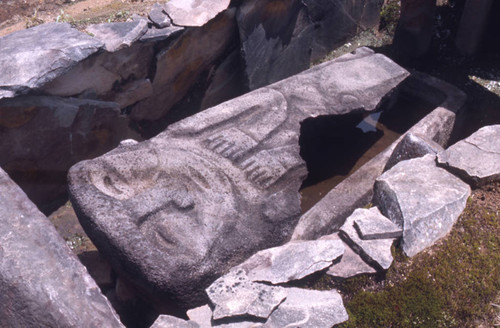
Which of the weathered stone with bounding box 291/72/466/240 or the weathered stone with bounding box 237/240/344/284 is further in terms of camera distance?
the weathered stone with bounding box 291/72/466/240

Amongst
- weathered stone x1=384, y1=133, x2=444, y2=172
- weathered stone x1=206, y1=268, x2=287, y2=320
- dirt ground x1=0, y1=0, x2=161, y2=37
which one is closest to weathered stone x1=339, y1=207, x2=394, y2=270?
weathered stone x1=206, y1=268, x2=287, y2=320

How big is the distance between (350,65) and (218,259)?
6.85 ft

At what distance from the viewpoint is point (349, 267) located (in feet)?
8.93

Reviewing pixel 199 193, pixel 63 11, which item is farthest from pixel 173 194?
pixel 63 11

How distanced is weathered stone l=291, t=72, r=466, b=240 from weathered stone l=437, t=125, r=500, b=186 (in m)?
0.56

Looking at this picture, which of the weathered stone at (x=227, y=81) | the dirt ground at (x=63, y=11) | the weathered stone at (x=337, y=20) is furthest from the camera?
the weathered stone at (x=337, y=20)

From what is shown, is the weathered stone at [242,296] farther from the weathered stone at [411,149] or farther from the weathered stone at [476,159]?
the weathered stone at [411,149]

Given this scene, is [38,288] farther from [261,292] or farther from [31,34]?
[31,34]

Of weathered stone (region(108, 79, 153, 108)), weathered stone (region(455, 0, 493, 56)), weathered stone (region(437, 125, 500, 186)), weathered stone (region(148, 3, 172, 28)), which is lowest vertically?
weathered stone (region(108, 79, 153, 108))

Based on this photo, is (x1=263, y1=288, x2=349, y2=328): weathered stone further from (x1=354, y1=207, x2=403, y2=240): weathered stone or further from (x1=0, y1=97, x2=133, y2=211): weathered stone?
(x1=0, y1=97, x2=133, y2=211): weathered stone

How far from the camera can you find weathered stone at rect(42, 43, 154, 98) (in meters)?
3.57

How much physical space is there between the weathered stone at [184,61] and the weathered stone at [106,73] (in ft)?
0.46

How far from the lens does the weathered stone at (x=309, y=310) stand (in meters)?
2.38

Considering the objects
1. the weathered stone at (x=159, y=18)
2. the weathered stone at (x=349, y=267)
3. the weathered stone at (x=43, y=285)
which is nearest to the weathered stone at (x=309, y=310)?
the weathered stone at (x=349, y=267)
